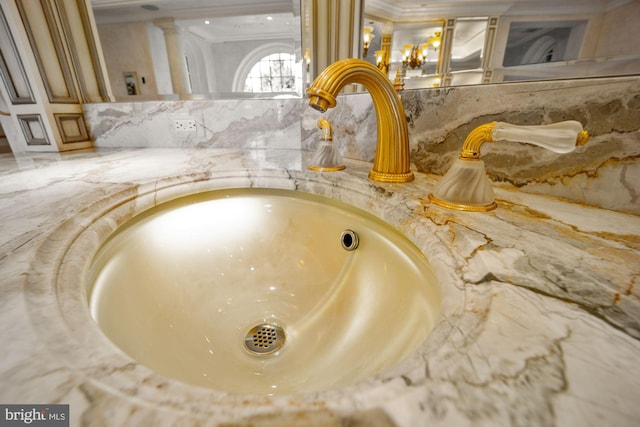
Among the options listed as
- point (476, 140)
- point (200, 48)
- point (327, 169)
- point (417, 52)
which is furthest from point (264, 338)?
point (200, 48)

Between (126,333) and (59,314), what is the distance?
124 millimetres

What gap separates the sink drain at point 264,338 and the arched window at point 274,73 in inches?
34.7

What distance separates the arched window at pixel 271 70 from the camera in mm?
1038

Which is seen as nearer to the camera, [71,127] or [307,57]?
[307,57]

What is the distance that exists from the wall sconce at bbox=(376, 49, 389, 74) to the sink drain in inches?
27.8

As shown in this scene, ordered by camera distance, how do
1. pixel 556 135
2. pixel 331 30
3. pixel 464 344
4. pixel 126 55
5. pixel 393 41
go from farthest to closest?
pixel 126 55, pixel 331 30, pixel 393 41, pixel 556 135, pixel 464 344

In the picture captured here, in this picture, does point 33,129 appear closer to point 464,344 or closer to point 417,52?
point 417,52

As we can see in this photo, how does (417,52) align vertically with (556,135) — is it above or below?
above

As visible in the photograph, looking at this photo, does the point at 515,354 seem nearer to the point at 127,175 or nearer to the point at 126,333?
the point at 126,333

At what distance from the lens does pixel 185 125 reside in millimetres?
1083

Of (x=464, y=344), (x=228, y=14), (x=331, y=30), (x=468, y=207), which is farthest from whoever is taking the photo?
(x=228, y=14)

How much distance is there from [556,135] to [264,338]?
572 millimetres

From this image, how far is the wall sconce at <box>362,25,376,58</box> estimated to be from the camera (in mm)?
791

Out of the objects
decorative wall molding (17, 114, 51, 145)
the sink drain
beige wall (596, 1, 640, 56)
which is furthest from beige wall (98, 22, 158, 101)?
beige wall (596, 1, 640, 56)
